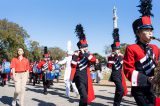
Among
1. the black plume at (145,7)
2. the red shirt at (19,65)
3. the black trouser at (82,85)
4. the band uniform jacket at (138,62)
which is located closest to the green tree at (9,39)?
the red shirt at (19,65)

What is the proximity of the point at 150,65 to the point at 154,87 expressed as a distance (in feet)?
2.39

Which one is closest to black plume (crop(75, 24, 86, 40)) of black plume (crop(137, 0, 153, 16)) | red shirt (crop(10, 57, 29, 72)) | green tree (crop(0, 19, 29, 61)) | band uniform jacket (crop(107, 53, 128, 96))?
band uniform jacket (crop(107, 53, 128, 96))

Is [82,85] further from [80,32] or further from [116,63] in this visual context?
[80,32]

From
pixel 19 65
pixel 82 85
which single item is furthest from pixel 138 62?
pixel 19 65

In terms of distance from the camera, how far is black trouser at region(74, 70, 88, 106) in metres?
9.35

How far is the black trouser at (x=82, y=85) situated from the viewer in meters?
9.35

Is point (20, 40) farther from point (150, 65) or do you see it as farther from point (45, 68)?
point (150, 65)

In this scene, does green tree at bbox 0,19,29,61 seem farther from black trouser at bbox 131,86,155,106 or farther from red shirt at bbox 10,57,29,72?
black trouser at bbox 131,86,155,106

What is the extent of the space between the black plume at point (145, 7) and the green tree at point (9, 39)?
6617 cm

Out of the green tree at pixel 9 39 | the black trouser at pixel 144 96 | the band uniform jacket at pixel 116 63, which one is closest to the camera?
the black trouser at pixel 144 96

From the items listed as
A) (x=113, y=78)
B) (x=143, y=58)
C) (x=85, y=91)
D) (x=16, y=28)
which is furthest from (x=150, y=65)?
(x=16, y=28)

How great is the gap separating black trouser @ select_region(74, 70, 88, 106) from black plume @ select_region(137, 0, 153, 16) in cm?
345

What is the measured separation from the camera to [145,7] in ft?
21.3

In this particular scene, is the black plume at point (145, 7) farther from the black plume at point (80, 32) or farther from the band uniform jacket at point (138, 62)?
the black plume at point (80, 32)
